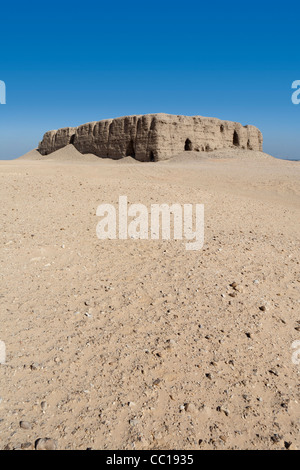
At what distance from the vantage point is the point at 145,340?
289 cm

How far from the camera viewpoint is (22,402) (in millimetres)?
2158

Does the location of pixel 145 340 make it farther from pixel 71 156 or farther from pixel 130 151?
pixel 71 156

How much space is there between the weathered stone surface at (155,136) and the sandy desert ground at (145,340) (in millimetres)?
26366

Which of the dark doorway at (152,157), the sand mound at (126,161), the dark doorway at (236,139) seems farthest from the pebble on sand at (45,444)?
the dark doorway at (236,139)

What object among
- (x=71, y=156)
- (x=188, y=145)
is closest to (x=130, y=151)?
(x=188, y=145)

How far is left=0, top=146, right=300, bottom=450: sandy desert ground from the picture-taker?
6.72 ft

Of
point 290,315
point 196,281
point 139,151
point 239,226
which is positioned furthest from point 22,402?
point 139,151

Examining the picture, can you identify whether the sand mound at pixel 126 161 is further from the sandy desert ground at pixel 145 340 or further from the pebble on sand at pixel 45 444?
the pebble on sand at pixel 45 444

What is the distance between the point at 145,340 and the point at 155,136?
29.2 m

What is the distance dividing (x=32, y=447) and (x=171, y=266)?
9.70ft

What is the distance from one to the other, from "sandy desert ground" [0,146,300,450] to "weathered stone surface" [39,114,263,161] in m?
26.4

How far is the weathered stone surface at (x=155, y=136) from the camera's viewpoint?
30.1m

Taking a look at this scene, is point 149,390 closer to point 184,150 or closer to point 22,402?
point 22,402

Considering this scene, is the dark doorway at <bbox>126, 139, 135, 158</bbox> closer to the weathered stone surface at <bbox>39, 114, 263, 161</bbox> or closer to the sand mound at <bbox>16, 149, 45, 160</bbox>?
the weathered stone surface at <bbox>39, 114, 263, 161</bbox>
